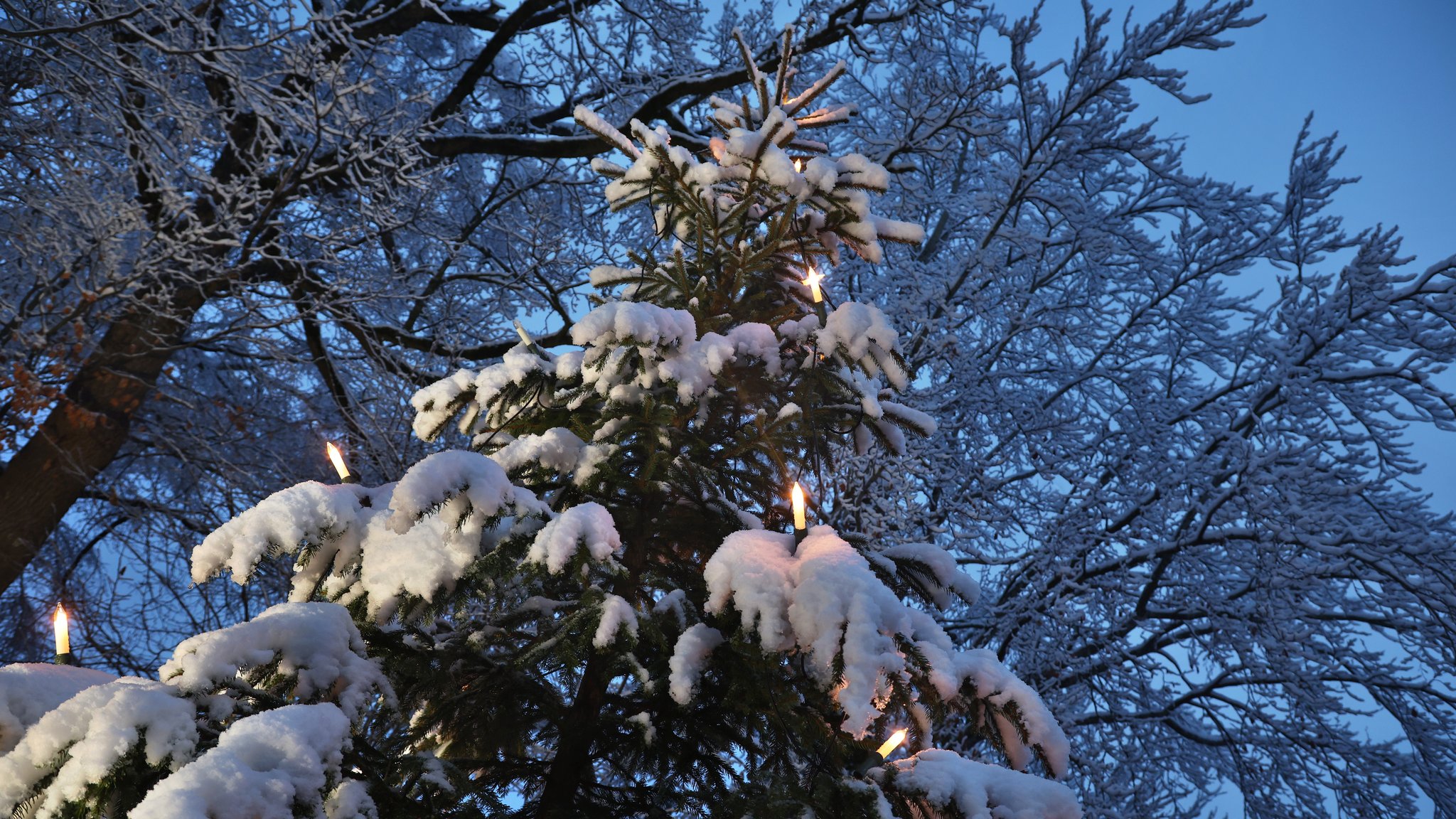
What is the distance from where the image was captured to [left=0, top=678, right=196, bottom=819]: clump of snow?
1454 mm

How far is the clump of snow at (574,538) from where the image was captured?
1.97 m

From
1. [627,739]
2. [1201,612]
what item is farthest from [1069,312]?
[627,739]

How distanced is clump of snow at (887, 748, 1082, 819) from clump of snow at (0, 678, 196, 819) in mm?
1480

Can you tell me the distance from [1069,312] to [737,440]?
649 centimetres

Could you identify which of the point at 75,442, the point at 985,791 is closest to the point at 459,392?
the point at 985,791

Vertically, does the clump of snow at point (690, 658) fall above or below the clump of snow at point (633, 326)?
below

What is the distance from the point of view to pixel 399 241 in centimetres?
971

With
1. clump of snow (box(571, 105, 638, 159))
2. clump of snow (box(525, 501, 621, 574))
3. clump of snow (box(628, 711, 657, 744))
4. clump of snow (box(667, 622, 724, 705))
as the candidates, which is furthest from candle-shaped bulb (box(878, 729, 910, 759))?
clump of snow (box(571, 105, 638, 159))

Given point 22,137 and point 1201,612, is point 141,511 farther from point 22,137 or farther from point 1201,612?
point 1201,612

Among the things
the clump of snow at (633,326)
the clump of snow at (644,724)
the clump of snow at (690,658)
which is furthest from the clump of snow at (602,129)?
the clump of snow at (644,724)

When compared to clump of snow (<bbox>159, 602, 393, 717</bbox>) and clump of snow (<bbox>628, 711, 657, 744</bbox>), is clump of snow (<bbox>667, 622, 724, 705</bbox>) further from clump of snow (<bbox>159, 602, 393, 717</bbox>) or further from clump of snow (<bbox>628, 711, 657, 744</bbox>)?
clump of snow (<bbox>159, 602, 393, 717</bbox>)

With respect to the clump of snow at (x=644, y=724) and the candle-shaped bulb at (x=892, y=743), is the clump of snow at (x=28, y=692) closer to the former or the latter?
the clump of snow at (x=644, y=724)

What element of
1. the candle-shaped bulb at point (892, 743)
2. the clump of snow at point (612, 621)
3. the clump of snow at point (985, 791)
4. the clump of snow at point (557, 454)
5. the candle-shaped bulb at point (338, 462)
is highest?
the clump of snow at point (557, 454)

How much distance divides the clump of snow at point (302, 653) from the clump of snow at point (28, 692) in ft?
0.63
